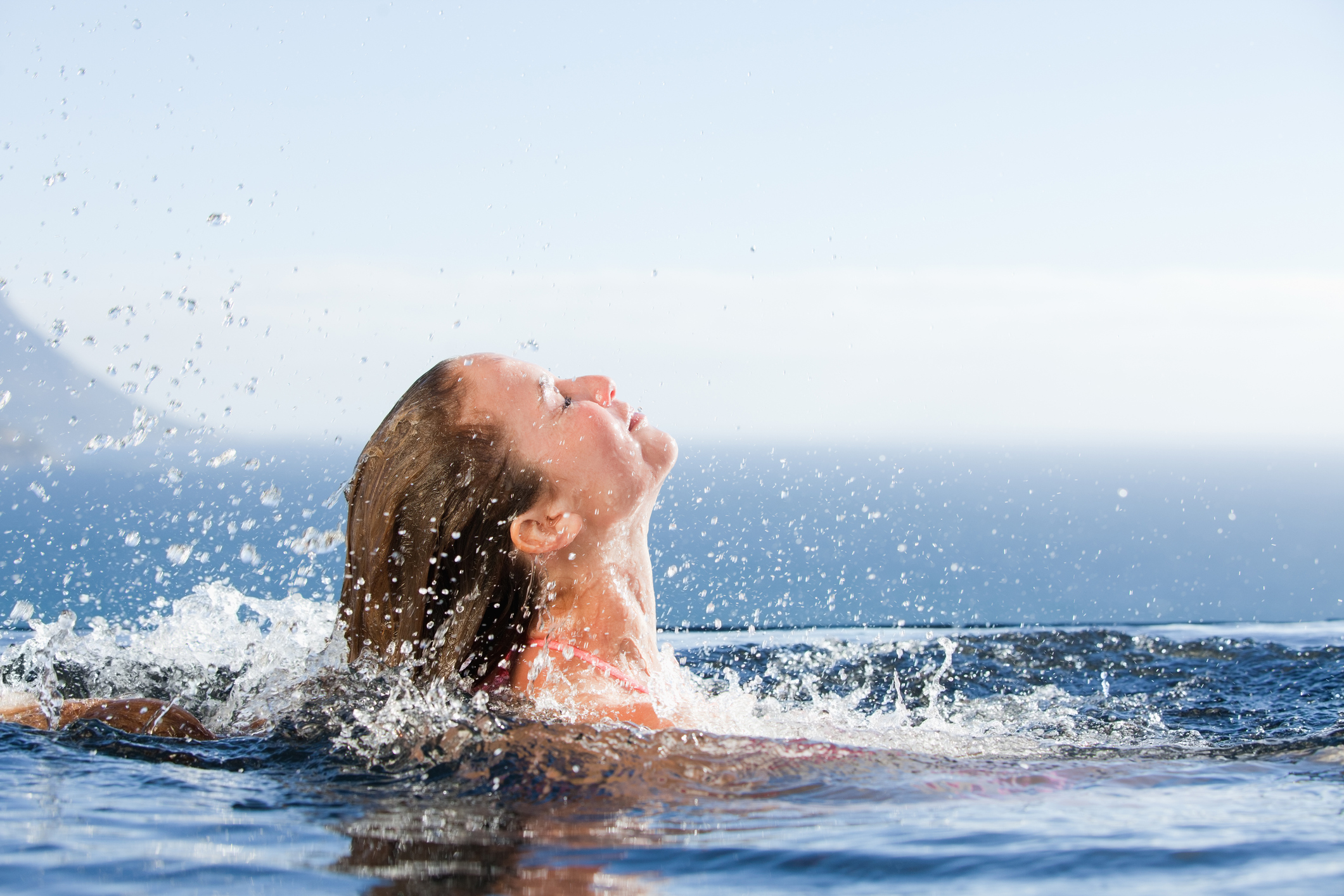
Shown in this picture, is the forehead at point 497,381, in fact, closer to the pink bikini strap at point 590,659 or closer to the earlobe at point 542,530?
the earlobe at point 542,530

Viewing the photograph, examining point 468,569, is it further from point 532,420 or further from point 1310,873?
point 1310,873

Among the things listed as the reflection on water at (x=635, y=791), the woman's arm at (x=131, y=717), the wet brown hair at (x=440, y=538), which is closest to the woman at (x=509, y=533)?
the wet brown hair at (x=440, y=538)

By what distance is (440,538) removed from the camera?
2.82 metres

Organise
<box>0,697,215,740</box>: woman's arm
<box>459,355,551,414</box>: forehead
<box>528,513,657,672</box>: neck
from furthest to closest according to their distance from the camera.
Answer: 1. <box>528,513,657,672</box>: neck
2. <box>459,355,551,414</box>: forehead
3. <box>0,697,215,740</box>: woman's arm

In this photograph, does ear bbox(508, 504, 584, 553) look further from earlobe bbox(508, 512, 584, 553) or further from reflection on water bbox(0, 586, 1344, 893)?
reflection on water bbox(0, 586, 1344, 893)

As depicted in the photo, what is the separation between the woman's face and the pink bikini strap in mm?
351

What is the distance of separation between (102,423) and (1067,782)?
5599 centimetres

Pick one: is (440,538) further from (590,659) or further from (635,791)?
(635,791)

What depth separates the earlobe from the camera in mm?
2803

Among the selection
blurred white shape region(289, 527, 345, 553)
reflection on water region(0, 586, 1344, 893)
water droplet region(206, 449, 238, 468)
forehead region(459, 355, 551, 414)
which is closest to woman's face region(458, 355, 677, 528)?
forehead region(459, 355, 551, 414)

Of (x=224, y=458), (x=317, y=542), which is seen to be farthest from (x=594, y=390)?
(x=224, y=458)

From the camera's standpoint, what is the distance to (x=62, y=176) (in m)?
3.23

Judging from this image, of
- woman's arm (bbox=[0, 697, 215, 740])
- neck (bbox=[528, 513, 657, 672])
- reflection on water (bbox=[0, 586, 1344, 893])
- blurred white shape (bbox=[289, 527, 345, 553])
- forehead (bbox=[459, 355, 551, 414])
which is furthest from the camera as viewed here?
blurred white shape (bbox=[289, 527, 345, 553])

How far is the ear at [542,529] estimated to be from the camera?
280 cm
